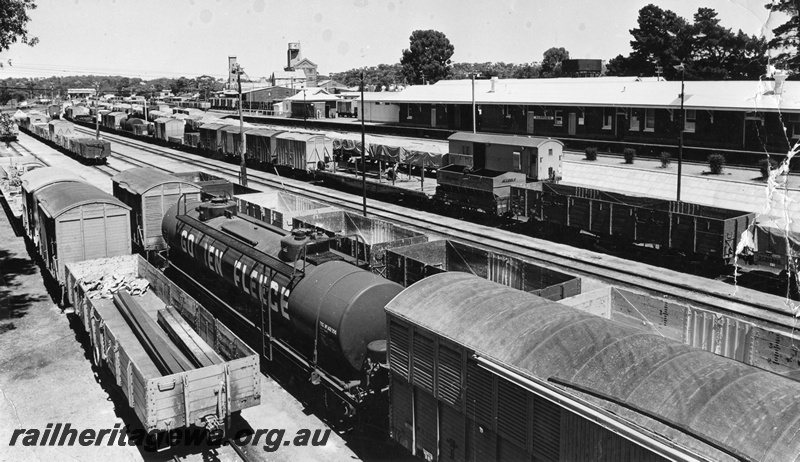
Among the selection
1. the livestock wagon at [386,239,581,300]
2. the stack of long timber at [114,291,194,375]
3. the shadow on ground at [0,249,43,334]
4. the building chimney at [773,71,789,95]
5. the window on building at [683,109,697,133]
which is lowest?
the shadow on ground at [0,249,43,334]

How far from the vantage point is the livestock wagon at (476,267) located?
1698 cm

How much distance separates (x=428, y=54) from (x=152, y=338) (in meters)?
131

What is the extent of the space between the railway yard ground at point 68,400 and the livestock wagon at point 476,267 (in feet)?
16.0

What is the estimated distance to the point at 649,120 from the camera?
2055 inches

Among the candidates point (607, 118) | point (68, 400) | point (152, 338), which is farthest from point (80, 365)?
point (607, 118)

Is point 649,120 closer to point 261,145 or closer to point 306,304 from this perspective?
point 261,145

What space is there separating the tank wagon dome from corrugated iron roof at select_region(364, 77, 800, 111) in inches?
1176

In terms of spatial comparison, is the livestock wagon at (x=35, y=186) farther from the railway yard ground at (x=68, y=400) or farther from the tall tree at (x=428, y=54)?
the tall tree at (x=428, y=54)

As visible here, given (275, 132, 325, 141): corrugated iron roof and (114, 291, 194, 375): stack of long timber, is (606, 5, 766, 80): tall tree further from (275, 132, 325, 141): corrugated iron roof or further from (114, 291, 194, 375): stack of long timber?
(114, 291, 194, 375): stack of long timber

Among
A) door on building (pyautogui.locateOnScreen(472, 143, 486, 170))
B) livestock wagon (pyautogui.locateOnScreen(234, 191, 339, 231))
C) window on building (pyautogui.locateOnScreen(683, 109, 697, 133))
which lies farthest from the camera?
window on building (pyautogui.locateOnScreen(683, 109, 697, 133))

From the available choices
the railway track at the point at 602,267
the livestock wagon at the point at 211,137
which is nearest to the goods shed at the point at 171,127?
the livestock wagon at the point at 211,137

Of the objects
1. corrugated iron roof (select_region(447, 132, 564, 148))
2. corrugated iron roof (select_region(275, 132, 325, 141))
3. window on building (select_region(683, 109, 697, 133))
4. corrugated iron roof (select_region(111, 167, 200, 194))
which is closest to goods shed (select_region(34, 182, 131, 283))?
corrugated iron roof (select_region(111, 167, 200, 194))

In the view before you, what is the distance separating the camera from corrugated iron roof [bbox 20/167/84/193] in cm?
2821

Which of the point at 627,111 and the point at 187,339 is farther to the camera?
the point at 627,111
